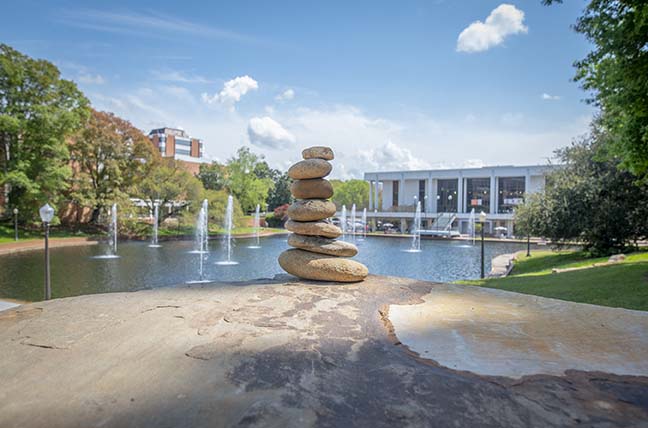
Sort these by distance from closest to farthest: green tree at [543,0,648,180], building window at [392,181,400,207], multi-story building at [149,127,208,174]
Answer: green tree at [543,0,648,180]
building window at [392,181,400,207]
multi-story building at [149,127,208,174]

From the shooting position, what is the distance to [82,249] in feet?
78.1

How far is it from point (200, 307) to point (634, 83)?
7.66 metres

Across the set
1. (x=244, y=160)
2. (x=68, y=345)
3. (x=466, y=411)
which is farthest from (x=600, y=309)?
(x=244, y=160)

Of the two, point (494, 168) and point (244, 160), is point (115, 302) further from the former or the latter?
point (494, 168)

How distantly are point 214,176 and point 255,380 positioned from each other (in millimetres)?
48392

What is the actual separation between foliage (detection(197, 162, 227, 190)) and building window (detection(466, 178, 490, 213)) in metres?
30.9

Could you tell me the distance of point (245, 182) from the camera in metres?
45.2

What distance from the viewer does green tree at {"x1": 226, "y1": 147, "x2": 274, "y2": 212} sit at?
44531 millimetres

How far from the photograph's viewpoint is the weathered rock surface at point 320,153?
7708mm

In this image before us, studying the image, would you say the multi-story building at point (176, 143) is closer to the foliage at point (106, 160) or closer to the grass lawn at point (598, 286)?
the foliage at point (106, 160)

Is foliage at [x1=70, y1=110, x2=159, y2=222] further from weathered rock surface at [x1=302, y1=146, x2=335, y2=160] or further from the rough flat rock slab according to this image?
the rough flat rock slab

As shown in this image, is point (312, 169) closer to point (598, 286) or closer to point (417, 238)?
point (598, 286)

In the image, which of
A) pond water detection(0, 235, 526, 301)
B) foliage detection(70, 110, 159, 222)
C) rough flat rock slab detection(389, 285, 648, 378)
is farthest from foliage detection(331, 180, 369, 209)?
rough flat rock slab detection(389, 285, 648, 378)

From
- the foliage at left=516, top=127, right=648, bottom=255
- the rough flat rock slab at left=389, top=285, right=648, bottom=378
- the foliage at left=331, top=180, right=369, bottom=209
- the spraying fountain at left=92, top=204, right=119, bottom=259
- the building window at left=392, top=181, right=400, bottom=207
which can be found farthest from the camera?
the foliage at left=331, top=180, right=369, bottom=209
